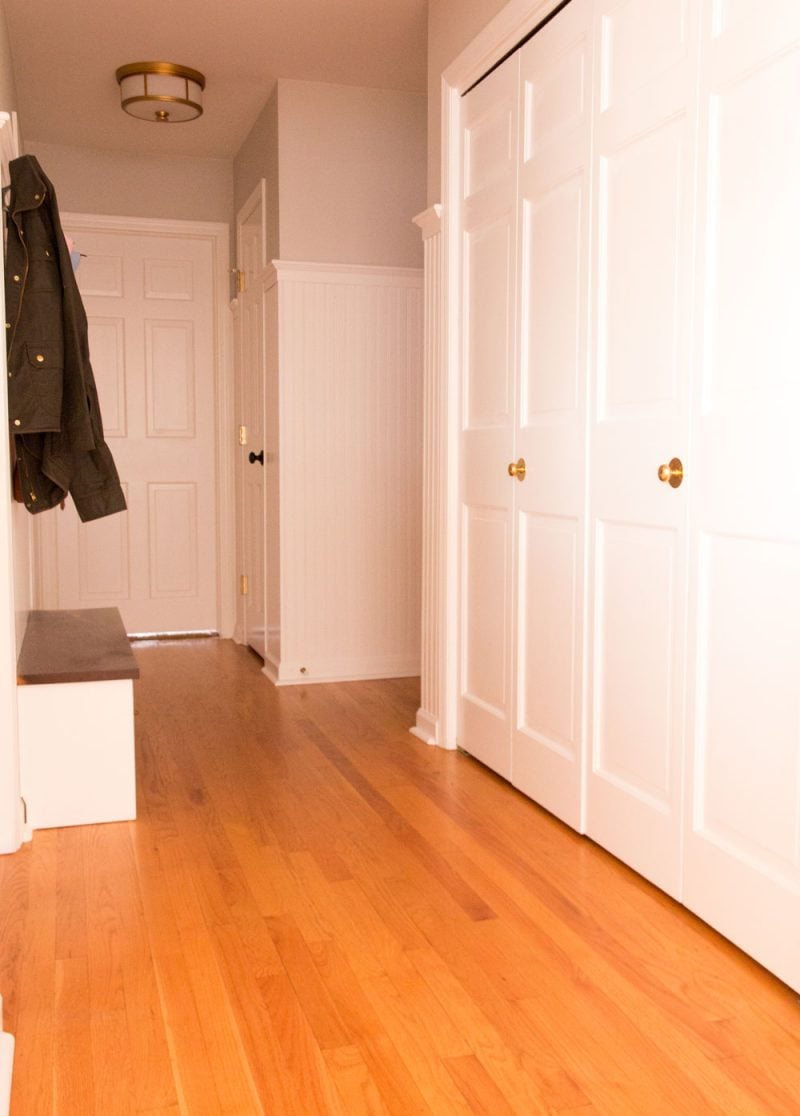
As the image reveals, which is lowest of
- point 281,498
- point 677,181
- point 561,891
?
point 561,891

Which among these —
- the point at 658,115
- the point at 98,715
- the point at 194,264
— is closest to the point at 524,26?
the point at 658,115

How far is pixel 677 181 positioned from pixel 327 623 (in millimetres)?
2706

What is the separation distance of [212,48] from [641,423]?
258cm

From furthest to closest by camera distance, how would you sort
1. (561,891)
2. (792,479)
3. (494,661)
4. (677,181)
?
1. (494,661)
2. (561,891)
3. (677,181)
4. (792,479)

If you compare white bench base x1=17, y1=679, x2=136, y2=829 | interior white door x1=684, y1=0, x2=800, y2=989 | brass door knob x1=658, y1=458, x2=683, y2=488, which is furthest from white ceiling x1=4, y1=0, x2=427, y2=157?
white bench base x1=17, y1=679, x2=136, y2=829

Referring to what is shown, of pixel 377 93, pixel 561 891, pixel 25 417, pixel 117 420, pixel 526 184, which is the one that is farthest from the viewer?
pixel 117 420

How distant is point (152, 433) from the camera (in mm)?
5441

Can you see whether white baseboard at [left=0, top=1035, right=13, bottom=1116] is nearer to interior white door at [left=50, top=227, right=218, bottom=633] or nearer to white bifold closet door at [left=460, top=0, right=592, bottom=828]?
white bifold closet door at [left=460, top=0, right=592, bottom=828]

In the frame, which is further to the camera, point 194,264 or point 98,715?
point 194,264

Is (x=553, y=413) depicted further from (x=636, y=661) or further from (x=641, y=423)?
(x=636, y=661)

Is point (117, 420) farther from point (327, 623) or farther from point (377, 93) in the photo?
point (377, 93)

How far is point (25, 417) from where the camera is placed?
2635mm

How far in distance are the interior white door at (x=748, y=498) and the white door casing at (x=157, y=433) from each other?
374cm

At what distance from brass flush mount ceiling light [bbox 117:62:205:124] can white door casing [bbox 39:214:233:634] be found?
104cm
